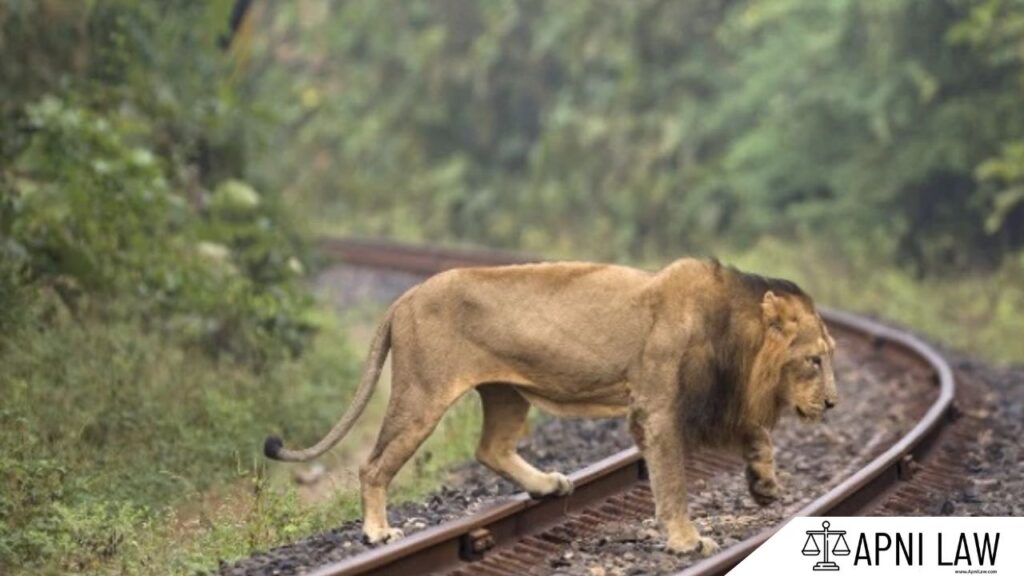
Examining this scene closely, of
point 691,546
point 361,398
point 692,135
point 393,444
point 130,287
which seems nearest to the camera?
point 691,546

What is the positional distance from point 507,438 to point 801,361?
1.39 meters

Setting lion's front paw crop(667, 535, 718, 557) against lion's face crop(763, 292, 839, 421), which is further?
lion's face crop(763, 292, 839, 421)

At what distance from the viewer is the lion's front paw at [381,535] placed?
7988 millimetres

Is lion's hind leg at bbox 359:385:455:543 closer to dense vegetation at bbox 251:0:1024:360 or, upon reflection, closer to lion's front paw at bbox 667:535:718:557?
lion's front paw at bbox 667:535:718:557

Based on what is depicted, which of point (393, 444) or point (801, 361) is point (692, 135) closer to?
point (801, 361)

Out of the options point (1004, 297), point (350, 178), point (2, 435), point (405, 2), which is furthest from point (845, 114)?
point (2, 435)

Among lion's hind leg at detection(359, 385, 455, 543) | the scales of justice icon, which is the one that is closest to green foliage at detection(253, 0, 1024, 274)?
the scales of justice icon

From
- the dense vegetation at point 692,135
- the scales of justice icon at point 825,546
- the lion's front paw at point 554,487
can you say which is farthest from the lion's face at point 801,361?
the dense vegetation at point 692,135

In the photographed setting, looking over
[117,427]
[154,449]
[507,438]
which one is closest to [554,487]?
[507,438]

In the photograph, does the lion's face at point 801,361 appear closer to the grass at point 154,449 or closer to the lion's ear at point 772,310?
the lion's ear at point 772,310

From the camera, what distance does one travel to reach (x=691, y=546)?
311 inches

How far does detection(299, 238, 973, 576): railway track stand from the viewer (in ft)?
24.8

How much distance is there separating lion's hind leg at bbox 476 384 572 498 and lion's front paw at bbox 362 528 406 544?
2.44ft

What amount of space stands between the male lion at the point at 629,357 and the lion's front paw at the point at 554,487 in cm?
43
